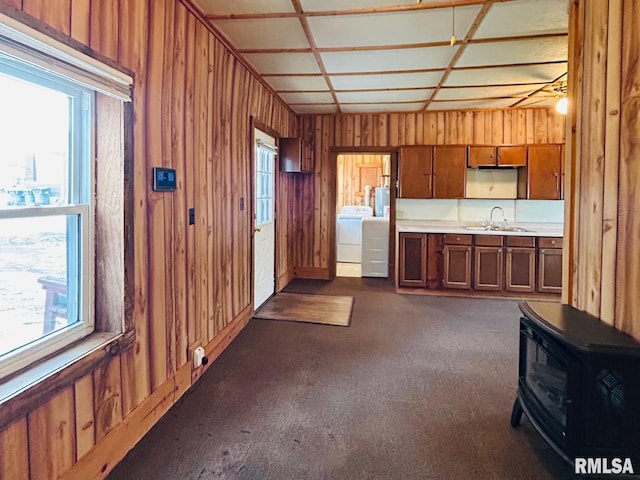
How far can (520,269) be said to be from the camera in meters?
4.86

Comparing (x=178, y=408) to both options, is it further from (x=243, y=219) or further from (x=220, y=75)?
(x=220, y=75)

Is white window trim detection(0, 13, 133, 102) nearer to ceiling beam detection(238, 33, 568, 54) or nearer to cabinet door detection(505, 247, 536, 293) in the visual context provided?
ceiling beam detection(238, 33, 568, 54)

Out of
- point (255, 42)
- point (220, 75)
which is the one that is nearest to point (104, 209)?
point (220, 75)

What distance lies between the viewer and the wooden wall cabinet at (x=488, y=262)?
490cm

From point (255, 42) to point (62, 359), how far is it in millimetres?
2707

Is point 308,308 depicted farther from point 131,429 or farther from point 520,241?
point 520,241

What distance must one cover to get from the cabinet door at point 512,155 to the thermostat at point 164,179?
457cm

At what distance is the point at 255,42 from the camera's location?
3.14 m

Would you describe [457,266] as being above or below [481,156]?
below

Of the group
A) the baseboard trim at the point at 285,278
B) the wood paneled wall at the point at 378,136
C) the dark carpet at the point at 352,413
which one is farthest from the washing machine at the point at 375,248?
the dark carpet at the point at 352,413

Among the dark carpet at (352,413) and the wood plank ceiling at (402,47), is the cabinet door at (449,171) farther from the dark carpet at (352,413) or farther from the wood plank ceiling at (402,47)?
the dark carpet at (352,413)

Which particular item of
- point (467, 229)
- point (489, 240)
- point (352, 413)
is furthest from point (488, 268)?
point (352, 413)

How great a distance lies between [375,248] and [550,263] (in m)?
2.43

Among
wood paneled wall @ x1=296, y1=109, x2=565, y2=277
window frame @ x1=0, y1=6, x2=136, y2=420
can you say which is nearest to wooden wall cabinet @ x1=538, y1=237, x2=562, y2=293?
wood paneled wall @ x1=296, y1=109, x2=565, y2=277
